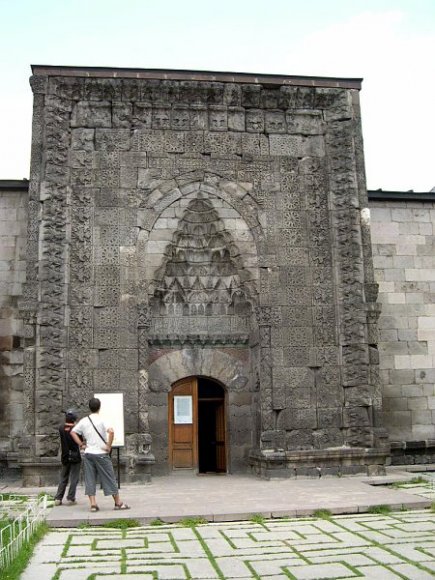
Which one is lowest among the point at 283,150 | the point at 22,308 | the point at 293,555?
the point at 293,555

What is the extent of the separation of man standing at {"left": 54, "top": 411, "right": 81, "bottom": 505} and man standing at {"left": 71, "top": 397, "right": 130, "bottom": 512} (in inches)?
17.7

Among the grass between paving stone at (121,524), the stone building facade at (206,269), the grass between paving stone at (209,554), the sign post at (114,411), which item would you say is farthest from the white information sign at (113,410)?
the grass between paving stone at (209,554)

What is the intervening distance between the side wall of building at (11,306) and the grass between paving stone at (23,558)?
20.8ft

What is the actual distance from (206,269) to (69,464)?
236 inches

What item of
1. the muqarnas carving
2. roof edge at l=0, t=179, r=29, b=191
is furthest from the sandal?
roof edge at l=0, t=179, r=29, b=191

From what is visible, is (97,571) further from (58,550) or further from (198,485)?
(198,485)

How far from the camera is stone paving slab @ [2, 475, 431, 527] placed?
8.69 m

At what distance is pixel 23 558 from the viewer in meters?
6.33

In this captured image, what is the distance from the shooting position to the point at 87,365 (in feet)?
42.9

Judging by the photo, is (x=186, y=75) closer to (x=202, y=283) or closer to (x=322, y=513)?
(x=202, y=283)

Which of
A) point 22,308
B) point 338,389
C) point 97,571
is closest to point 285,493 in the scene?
point 338,389

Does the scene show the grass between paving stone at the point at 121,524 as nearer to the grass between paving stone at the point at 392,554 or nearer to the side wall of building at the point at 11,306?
the grass between paving stone at the point at 392,554

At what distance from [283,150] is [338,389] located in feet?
17.5

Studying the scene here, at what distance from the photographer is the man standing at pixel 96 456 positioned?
9.08 meters
